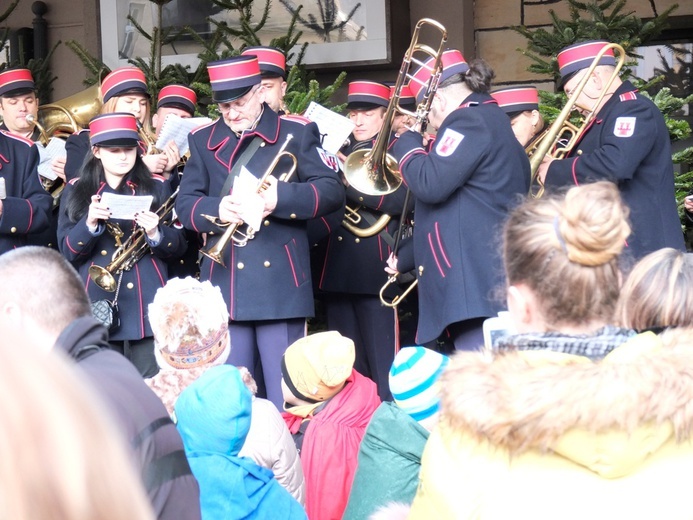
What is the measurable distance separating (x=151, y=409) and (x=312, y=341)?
1699mm

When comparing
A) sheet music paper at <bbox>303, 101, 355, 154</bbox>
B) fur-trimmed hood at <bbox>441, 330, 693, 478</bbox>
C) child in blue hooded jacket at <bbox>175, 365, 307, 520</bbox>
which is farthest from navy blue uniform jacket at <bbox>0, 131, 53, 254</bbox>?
fur-trimmed hood at <bbox>441, 330, 693, 478</bbox>

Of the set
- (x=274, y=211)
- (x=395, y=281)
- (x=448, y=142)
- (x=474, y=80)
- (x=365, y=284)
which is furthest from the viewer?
(x=365, y=284)

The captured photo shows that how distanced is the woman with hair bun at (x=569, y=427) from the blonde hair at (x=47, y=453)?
1.00m

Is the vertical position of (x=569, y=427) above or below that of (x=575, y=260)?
below

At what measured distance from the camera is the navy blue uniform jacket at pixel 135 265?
5.22 metres

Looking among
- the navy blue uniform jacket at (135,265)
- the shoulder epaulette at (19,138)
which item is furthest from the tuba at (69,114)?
the navy blue uniform jacket at (135,265)

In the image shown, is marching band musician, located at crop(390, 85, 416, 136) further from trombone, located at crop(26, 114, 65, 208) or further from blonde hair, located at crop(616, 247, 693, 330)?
blonde hair, located at crop(616, 247, 693, 330)

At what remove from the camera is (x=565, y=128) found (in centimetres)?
571

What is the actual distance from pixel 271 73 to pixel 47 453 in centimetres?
490

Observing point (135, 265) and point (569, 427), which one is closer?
point (569, 427)

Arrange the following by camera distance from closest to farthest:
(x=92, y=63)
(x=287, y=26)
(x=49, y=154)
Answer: (x=49, y=154), (x=92, y=63), (x=287, y=26)

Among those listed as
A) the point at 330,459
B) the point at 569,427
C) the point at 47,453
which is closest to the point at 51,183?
the point at 330,459

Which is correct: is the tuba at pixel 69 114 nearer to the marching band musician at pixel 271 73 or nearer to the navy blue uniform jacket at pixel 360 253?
the marching band musician at pixel 271 73

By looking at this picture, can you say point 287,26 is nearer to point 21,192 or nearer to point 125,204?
point 21,192
